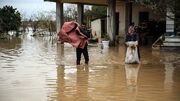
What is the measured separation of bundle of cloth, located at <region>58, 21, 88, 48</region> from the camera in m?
15.7

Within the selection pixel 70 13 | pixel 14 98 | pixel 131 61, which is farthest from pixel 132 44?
pixel 70 13

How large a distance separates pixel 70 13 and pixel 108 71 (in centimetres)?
4117

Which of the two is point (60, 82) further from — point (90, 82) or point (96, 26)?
point (96, 26)

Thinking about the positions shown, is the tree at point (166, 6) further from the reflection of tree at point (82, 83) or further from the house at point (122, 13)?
the house at point (122, 13)

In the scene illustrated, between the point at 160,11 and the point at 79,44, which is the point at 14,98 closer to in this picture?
the point at 160,11

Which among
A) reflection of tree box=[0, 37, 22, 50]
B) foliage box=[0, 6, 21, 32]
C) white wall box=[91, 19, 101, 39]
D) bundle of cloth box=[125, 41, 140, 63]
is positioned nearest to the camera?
bundle of cloth box=[125, 41, 140, 63]

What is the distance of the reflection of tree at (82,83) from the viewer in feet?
30.5

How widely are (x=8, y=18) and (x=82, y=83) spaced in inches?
1590

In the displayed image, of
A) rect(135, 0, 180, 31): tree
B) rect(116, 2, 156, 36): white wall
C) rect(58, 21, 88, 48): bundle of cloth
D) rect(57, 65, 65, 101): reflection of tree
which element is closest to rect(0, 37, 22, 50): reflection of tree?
rect(116, 2, 156, 36): white wall

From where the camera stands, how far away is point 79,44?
1577 centimetres

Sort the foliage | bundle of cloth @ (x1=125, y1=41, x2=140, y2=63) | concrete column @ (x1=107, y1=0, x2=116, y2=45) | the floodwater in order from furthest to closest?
the foliage → concrete column @ (x1=107, y1=0, x2=116, y2=45) → bundle of cloth @ (x1=125, y1=41, x2=140, y2=63) → the floodwater

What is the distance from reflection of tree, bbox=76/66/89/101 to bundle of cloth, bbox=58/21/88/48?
Answer: 1.27m

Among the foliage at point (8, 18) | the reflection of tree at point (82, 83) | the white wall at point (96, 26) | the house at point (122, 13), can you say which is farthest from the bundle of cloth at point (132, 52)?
the foliage at point (8, 18)

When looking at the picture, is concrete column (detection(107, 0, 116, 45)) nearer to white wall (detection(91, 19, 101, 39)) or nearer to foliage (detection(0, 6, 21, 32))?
white wall (detection(91, 19, 101, 39))
